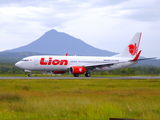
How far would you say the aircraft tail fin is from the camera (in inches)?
1970

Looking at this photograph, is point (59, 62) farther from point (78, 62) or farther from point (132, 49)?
point (132, 49)

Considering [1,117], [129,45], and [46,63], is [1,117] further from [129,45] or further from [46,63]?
[129,45]

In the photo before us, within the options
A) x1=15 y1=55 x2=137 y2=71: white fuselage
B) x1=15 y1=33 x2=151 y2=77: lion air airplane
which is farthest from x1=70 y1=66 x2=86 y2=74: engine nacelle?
x1=15 y1=55 x2=137 y2=71: white fuselage

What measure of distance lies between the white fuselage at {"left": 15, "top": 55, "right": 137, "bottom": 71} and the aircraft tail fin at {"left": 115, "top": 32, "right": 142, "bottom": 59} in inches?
78.2

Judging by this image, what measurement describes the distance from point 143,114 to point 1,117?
5850 millimetres

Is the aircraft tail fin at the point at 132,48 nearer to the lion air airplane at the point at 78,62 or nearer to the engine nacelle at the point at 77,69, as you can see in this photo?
the lion air airplane at the point at 78,62

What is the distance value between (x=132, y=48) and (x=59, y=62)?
16.3m

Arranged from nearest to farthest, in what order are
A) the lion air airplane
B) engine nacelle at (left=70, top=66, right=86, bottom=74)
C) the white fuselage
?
the white fuselage
the lion air airplane
engine nacelle at (left=70, top=66, right=86, bottom=74)

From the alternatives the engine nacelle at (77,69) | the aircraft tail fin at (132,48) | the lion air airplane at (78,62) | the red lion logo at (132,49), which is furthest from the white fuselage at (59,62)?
the red lion logo at (132,49)

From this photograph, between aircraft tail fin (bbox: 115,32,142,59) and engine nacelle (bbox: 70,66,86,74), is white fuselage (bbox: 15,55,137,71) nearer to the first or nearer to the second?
engine nacelle (bbox: 70,66,86,74)

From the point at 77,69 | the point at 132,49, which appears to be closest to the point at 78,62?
the point at 77,69

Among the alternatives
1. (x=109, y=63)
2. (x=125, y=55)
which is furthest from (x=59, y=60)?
(x=125, y=55)

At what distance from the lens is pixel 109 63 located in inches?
1724

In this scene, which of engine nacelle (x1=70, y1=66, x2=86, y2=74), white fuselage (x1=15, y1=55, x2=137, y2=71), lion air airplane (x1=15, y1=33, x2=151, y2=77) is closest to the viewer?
white fuselage (x1=15, y1=55, x2=137, y2=71)
